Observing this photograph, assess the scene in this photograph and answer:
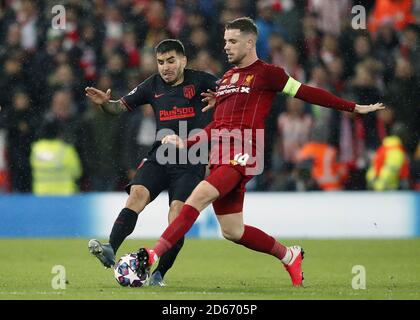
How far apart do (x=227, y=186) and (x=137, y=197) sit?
3.47 ft

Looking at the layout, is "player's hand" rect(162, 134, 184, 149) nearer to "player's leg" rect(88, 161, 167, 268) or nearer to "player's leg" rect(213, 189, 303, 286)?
"player's leg" rect(213, 189, 303, 286)

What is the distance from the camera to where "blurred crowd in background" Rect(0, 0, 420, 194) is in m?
14.8

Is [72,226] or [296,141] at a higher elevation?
[296,141]


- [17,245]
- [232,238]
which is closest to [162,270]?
[232,238]

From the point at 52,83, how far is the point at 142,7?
76.0 inches

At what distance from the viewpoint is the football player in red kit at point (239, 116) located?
8.46 m

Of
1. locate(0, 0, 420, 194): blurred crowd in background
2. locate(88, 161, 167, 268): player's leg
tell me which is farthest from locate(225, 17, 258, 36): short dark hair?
locate(0, 0, 420, 194): blurred crowd in background

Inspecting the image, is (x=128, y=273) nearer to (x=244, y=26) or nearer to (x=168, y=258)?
(x=168, y=258)

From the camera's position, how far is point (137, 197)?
9180 mm

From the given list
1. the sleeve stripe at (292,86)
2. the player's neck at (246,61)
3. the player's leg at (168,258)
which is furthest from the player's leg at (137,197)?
the sleeve stripe at (292,86)

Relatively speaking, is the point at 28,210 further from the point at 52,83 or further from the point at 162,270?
the point at 162,270

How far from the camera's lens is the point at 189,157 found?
373 inches

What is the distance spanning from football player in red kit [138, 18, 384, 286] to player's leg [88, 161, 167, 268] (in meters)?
0.71

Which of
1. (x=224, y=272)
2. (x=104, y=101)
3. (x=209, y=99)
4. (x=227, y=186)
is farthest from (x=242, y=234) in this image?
(x=224, y=272)
